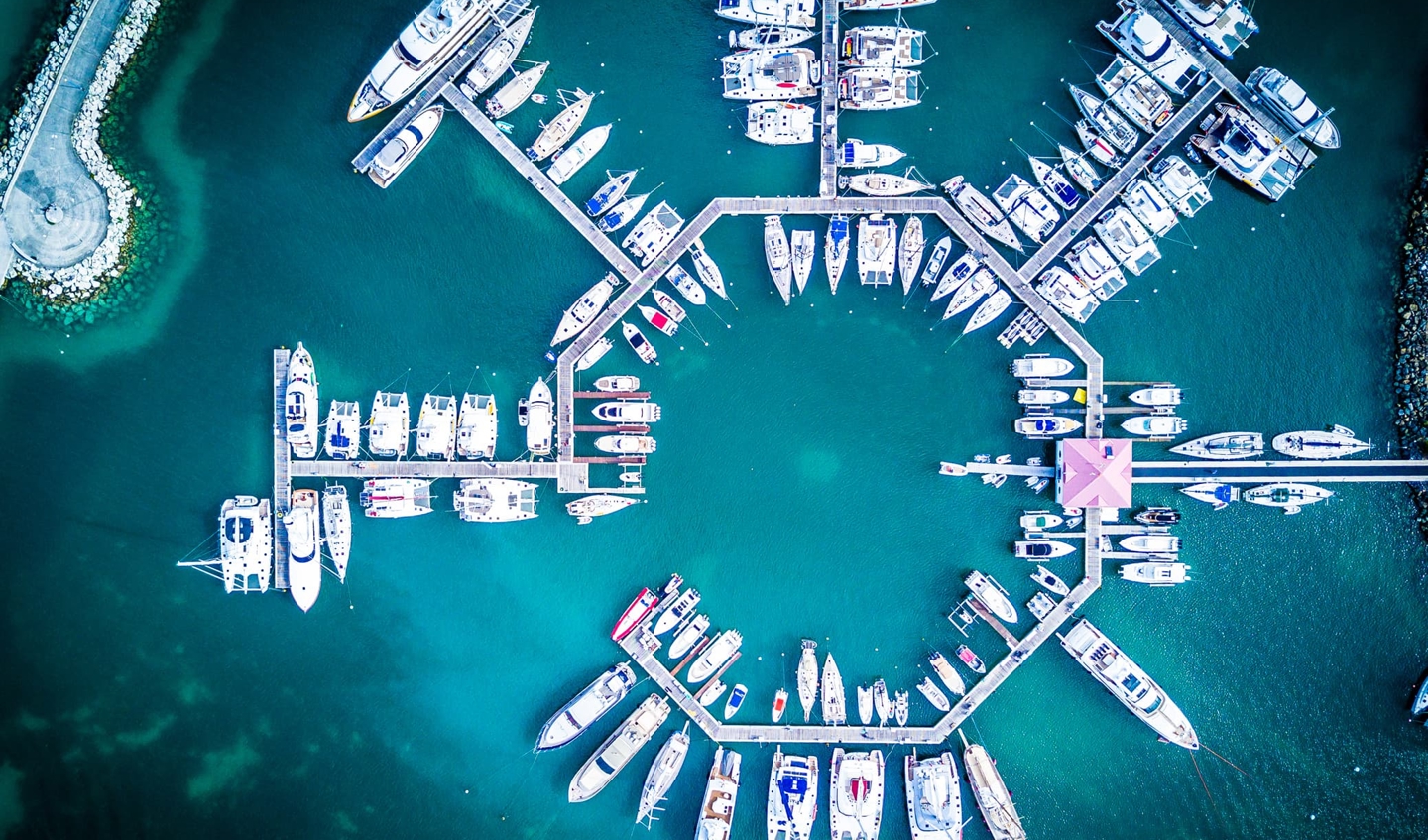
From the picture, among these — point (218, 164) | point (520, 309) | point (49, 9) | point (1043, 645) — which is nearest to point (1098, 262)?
point (1043, 645)

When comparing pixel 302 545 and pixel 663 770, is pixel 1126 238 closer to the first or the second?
pixel 663 770

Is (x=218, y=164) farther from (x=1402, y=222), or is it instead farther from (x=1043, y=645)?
(x=1402, y=222)

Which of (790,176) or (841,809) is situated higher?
(790,176)

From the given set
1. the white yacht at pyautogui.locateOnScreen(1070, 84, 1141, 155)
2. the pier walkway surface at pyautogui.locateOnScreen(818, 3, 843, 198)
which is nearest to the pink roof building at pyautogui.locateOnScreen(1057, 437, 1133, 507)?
the white yacht at pyautogui.locateOnScreen(1070, 84, 1141, 155)

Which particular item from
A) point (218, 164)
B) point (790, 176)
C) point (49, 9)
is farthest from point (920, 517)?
point (49, 9)

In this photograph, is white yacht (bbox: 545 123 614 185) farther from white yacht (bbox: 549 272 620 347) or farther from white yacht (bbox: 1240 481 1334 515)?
white yacht (bbox: 1240 481 1334 515)

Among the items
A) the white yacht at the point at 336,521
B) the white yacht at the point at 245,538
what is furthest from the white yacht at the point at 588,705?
the white yacht at the point at 245,538

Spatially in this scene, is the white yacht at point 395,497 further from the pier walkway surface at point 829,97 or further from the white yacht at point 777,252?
the pier walkway surface at point 829,97

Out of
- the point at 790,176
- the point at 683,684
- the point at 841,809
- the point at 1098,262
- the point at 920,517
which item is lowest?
the point at 841,809
